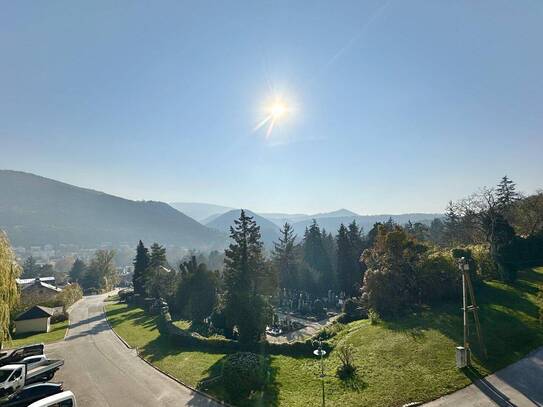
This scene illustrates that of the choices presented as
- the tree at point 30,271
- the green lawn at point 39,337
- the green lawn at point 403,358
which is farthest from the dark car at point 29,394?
the tree at point 30,271

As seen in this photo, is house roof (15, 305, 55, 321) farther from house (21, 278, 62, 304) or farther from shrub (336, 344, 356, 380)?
shrub (336, 344, 356, 380)

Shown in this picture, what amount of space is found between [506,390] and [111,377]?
25.1 metres

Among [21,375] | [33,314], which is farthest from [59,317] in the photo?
[21,375]

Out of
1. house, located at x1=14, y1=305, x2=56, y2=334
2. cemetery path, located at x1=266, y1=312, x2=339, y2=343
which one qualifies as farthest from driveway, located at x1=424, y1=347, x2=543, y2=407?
house, located at x1=14, y1=305, x2=56, y2=334

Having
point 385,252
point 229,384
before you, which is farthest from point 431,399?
point 385,252

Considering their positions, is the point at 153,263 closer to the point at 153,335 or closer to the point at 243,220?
Answer: the point at 153,335

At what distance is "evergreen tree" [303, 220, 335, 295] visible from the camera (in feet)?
222

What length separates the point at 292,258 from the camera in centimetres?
7350

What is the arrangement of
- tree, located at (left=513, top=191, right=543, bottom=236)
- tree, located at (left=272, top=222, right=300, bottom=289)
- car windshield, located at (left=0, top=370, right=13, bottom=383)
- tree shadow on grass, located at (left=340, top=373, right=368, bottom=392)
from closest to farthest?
tree shadow on grass, located at (left=340, top=373, right=368, bottom=392), car windshield, located at (left=0, top=370, right=13, bottom=383), tree, located at (left=513, top=191, right=543, bottom=236), tree, located at (left=272, top=222, right=300, bottom=289)

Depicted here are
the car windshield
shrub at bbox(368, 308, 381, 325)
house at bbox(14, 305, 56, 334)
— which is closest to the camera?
the car windshield

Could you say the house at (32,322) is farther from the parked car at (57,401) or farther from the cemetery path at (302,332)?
the parked car at (57,401)

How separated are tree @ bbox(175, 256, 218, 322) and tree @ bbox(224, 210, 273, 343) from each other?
8905 mm

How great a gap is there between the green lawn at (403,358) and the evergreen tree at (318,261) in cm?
3641

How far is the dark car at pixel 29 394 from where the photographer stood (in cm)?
1823
